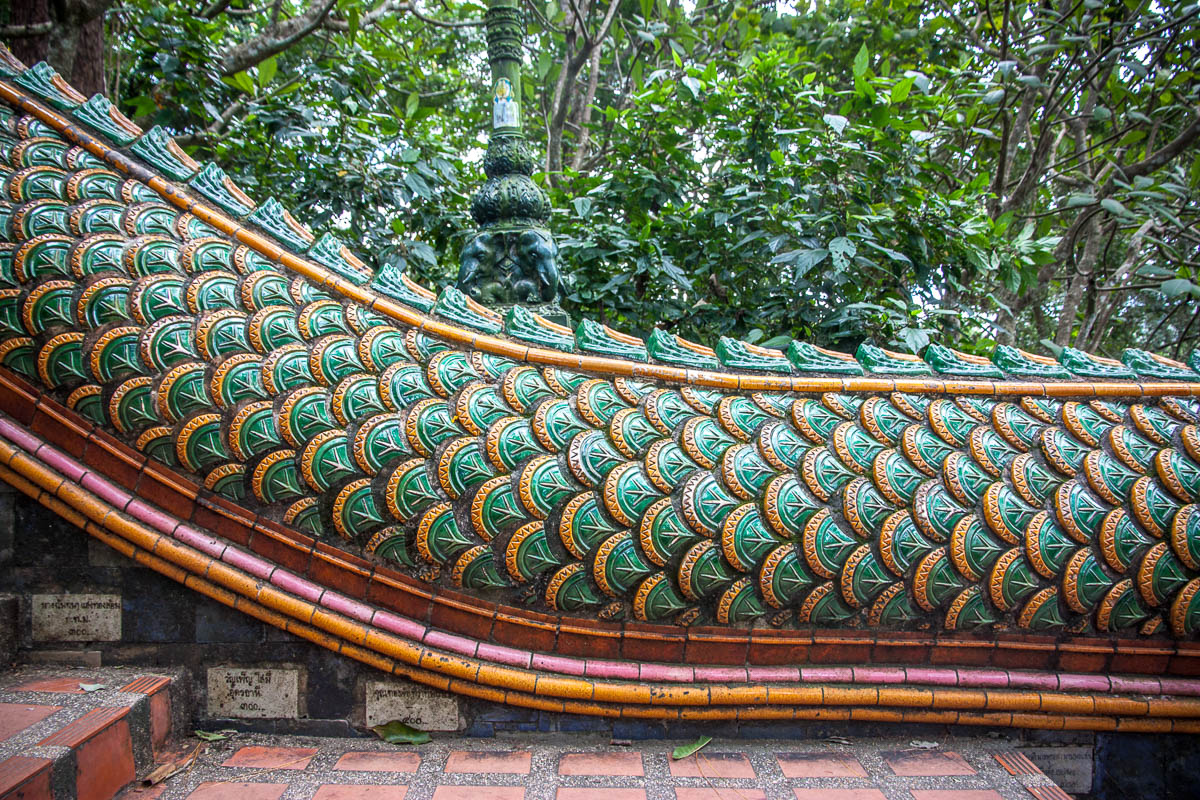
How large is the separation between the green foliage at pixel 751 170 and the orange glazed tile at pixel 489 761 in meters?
2.08

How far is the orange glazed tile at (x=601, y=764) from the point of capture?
1850 mm

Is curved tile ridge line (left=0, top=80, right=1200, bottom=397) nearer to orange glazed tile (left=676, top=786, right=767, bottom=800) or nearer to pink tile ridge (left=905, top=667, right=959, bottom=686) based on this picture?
pink tile ridge (left=905, top=667, right=959, bottom=686)

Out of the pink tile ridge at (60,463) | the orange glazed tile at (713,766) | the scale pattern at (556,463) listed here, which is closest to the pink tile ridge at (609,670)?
the scale pattern at (556,463)

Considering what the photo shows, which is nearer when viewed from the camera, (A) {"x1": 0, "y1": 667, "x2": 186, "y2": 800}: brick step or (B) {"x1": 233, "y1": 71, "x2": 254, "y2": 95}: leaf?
(A) {"x1": 0, "y1": 667, "x2": 186, "y2": 800}: brick step

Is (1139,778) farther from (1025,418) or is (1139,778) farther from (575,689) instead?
(575,689)

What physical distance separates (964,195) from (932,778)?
9.59 ft

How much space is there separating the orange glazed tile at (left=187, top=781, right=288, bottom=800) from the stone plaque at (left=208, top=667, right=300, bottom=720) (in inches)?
8.9

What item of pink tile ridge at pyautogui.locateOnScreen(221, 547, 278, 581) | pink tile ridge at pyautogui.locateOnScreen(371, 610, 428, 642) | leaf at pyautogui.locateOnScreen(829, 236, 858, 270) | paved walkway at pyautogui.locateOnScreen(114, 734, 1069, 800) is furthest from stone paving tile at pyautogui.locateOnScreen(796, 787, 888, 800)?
leaf at pyautogui.locateOnScreen(829, 236, 858, 270)

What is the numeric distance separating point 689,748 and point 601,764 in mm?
243

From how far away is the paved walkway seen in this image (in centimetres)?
174

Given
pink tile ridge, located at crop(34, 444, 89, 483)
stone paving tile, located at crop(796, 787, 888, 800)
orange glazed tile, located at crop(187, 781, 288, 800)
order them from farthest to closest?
pink tile ridge, located at crop(34, 444, 89, 483) < stone paving tile, located at crop(796, 787, 888, 800) < orange glazed tile, located at crop(187, 781, 288, 800)

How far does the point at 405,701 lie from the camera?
1.95 m

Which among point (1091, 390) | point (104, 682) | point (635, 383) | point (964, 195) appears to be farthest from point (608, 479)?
point (964, 195)

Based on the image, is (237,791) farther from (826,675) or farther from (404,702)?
(826,675)
